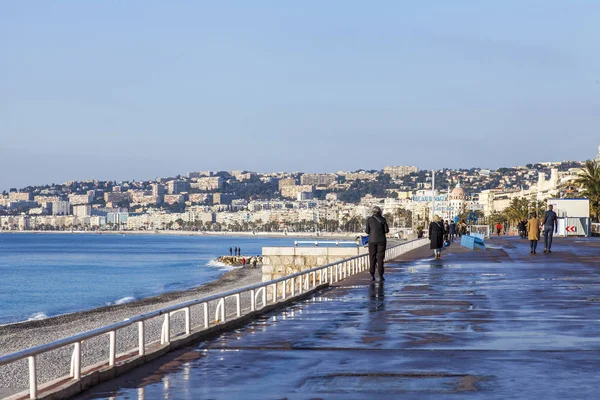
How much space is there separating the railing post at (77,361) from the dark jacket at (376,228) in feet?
50.0

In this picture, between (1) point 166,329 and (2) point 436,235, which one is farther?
(2) point 436,235

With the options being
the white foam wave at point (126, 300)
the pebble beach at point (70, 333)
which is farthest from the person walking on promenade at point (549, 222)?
the white foam wave at point (126, 300)

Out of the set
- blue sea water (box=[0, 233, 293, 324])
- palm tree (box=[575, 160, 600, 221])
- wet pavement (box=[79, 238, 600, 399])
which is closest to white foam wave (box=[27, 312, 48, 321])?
blue sea water (box=[0, 233, 293, 324])

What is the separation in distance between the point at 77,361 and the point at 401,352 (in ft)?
13.4

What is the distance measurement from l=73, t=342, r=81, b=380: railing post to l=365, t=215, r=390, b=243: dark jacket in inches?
600

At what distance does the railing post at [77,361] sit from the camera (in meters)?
9.89

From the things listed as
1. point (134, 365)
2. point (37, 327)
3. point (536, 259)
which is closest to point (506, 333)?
point (134, 365)

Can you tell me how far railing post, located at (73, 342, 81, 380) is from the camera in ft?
32.5

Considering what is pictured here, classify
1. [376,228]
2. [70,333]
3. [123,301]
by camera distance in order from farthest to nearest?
[123,301] < [70,333] < [376,228]

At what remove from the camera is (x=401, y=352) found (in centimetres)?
1259

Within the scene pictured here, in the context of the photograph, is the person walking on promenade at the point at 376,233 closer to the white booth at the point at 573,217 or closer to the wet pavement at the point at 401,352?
the wet pavement at the point at 401,352

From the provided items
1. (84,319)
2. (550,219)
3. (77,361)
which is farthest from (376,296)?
(84,319)

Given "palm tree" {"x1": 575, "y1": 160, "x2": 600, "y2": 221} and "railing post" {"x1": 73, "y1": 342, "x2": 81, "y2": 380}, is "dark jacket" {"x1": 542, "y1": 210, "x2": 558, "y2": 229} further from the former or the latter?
"palm tree" {"x1": 575, "y1": 160, "x2": 600, "y2": 221}

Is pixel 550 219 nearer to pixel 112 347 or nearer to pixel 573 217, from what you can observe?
pixel 112 347
